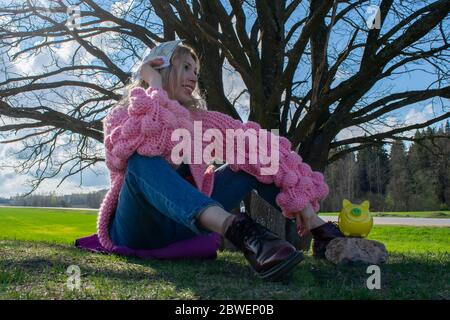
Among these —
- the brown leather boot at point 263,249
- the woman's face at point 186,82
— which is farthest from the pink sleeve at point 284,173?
the brown leather boot at point 263,249

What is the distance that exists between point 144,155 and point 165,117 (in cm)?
22

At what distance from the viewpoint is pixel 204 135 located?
248 cm

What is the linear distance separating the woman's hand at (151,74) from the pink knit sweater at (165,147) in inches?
6.7

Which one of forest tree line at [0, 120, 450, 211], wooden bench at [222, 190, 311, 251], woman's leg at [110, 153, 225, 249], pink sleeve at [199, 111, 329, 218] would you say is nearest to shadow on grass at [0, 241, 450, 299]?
woman's leg at [110, 153, 225, 249]

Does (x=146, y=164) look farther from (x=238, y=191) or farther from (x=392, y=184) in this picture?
(x=392, y=184)

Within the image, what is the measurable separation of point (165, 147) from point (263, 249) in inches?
26.3

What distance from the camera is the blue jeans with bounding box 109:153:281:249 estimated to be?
1.77m

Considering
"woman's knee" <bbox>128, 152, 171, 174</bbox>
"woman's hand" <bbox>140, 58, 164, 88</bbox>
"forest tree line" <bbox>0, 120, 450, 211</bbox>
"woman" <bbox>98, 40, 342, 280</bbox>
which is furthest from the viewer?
"forest tree line" <bbox>0, 120, 450, 211</bbox>

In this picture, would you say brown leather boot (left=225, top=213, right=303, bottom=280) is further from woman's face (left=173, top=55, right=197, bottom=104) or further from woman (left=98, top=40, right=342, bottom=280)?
woman's face (left=173, top=55, right=197, bottom=104)

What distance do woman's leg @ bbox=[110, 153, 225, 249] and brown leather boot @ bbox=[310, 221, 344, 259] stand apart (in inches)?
27.0

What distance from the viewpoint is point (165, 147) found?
2070 millimetres

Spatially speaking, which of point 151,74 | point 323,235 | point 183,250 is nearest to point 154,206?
point 183,250
